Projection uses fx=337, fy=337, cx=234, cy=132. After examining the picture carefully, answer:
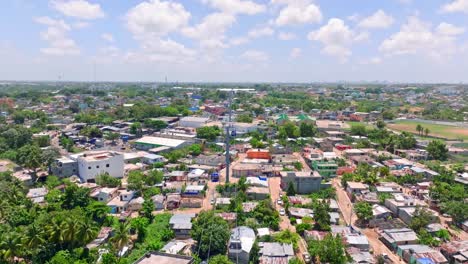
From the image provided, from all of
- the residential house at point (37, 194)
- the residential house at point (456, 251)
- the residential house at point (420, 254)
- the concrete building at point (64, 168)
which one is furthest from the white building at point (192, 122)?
the residential house at point (456, 251)

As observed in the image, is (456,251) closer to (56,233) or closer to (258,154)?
(56,233)

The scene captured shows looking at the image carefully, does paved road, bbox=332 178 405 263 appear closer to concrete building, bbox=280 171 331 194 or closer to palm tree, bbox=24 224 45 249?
concrete building, bbox=280 171 331 194

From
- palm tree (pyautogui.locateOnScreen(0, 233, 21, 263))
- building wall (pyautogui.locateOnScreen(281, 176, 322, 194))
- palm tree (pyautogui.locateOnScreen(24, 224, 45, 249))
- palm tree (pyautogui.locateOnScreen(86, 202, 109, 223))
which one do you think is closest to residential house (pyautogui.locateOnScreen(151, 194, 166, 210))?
palm tree (pyautogui.locateOnScreen(86, 202, 109, 223))

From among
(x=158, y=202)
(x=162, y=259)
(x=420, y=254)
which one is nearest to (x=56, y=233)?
(x=162, y=259)

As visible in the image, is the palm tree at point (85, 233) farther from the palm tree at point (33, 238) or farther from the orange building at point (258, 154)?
the orange building at point (258, 154)

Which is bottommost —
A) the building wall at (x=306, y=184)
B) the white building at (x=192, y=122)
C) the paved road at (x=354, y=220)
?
the paved road at (x=354, y=220)

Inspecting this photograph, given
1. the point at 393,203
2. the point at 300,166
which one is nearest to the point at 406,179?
the point at 393,203
